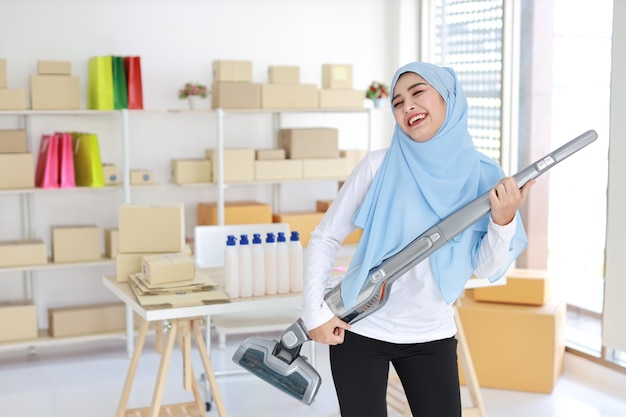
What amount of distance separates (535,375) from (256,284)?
1737 millimetres

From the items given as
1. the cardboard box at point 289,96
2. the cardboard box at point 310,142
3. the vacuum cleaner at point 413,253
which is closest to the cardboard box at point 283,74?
the cardboard box at point 289,96

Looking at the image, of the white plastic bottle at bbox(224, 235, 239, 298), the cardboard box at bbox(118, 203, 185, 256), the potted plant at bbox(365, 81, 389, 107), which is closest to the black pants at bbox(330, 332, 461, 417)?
the white plastic bottle at bbox(224, 235, 239, 298)

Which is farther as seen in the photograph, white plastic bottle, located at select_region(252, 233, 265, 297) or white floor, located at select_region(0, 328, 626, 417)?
white floor, located at select_region(0, 328, 626, 417)

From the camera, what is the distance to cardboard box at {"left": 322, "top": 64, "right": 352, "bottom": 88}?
5.06m

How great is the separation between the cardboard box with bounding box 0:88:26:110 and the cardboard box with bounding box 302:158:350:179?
1.62 m

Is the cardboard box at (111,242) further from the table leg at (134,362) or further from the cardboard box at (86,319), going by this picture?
the table leg at (134,362)

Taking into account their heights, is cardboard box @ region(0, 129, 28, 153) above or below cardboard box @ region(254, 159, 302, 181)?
above

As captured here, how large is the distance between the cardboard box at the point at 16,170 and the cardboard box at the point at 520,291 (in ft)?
8.03

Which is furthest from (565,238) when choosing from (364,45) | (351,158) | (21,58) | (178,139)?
(21,58)

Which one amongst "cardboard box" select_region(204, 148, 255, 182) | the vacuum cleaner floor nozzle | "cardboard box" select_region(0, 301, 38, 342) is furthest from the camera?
"cardboard box" select_region(204, 148, 255, 182)

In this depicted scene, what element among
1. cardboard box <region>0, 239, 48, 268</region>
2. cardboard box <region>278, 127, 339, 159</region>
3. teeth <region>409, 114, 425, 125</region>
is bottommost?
cardboard box <region>0, 239, 48, 268</region>

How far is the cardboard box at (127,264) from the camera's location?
3.27 meters

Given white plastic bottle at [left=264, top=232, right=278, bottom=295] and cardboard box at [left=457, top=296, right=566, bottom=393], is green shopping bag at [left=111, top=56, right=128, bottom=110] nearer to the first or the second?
white plastic bottle at [left=264, top=232, right=278, bottom=295]

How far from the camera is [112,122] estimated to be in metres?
4.98
